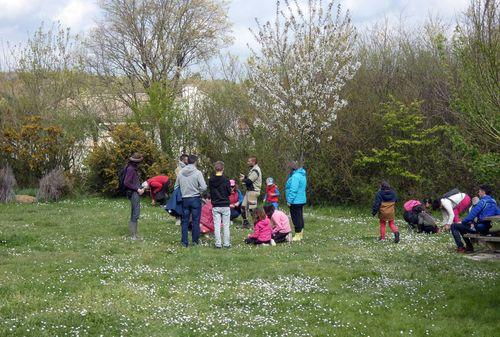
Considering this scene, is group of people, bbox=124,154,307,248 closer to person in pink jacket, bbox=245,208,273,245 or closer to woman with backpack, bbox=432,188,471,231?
person in pink jacket, bbox=245,208,273,245

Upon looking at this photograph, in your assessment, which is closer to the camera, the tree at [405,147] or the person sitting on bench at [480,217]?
the person sitting on bench at [480,217]

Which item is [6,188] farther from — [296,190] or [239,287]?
[239,287]

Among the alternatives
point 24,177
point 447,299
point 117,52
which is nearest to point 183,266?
point 447,299

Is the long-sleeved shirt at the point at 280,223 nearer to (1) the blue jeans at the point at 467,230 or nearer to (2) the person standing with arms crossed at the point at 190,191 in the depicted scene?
(2) the person standing with arms crossed at the point at 190,191

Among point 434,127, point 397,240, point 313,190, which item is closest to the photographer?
point 397,240

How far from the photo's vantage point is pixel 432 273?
10.8 meters

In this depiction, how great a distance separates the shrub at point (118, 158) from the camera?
80.9 feet

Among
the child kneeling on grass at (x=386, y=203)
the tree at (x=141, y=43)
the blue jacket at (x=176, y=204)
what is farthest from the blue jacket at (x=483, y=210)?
the tree at (x=141, y=43)

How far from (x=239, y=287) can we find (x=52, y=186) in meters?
15.7

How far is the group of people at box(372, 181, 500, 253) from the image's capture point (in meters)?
12.3

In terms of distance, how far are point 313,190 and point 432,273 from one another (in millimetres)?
12834

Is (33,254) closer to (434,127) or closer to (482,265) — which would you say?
(482,265)

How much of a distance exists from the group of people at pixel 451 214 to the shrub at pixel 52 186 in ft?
45.4

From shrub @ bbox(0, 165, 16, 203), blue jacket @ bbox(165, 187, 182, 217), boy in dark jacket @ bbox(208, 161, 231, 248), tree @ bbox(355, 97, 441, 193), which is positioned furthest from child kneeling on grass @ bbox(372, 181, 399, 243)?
shrub @ bbox(0, 165, 16, 203)
